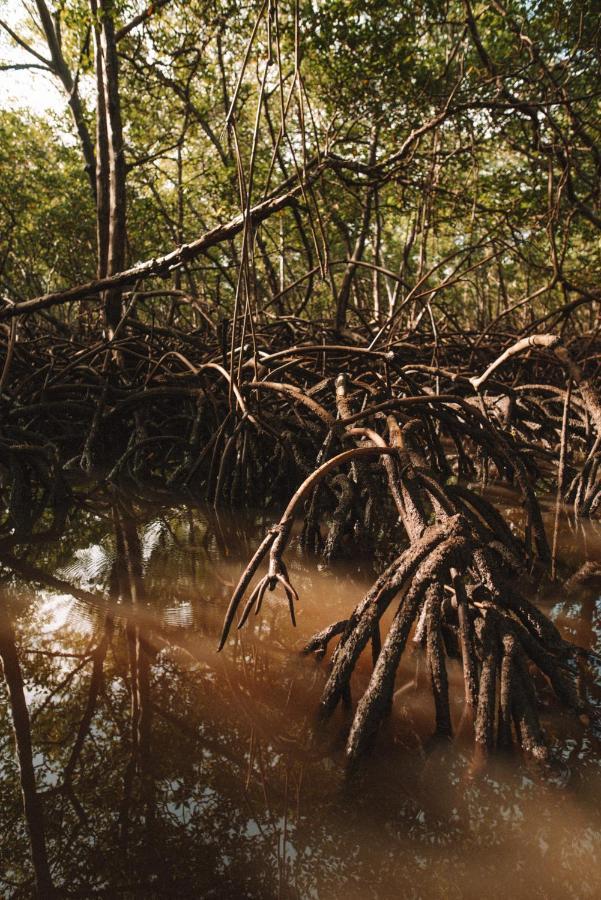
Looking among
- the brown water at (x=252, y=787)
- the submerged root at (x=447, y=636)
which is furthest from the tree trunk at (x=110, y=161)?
the submerged root at (x=447, y=636)

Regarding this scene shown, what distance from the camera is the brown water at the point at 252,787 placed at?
3.05ft

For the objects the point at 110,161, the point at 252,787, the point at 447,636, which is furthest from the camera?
the point at 110,161

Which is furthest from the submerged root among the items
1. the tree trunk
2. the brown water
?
the tree trunk

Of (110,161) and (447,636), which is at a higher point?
(110,161)

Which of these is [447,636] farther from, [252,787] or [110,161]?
[110,161]

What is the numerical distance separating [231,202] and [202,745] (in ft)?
24.0

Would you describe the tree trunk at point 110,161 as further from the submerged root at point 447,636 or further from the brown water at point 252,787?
the submerged root at point 447,636

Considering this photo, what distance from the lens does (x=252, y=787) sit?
1.10 meters

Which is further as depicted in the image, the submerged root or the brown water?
the submerged root

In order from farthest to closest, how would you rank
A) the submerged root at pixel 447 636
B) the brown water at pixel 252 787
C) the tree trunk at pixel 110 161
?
the tree trunk at pixel 110 161, the submerged root at pixel 447 636, the brown water at pixel 252 787

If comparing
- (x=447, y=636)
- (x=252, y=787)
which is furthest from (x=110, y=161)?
(x=252, y=787)

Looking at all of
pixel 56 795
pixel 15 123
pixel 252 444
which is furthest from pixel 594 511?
pixel 15 123

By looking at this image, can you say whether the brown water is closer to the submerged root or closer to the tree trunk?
the submerged root

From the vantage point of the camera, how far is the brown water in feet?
3.05
